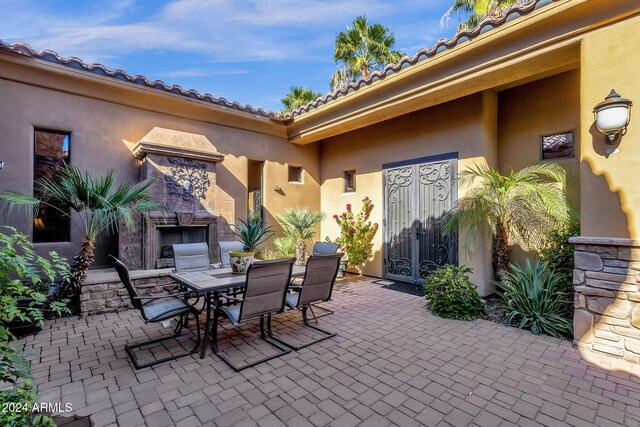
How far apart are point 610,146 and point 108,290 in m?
7.34

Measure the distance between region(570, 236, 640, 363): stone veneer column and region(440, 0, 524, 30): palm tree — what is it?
7.55 metres

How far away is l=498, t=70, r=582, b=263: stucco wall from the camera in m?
5.10

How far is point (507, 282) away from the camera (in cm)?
470

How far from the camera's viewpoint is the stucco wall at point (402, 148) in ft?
18.9

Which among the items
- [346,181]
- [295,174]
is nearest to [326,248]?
[346,181]

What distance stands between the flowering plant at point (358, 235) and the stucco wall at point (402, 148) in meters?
0.17

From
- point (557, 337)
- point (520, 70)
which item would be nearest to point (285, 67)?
point (520, 70)

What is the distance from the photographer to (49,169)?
5.48 meters

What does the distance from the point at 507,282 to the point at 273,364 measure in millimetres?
3763

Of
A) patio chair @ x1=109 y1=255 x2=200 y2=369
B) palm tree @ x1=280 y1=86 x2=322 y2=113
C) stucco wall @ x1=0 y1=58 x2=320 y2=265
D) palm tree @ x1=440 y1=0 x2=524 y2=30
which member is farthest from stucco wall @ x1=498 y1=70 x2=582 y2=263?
palm tree @ x1=280 y1=86 x2=322 y2=113

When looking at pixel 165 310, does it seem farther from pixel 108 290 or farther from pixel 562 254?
pixel 562 254

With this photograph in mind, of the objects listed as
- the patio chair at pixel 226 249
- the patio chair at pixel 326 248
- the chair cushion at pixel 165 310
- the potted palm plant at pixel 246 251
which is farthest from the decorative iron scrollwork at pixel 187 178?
the chair cushion at pixel 165 310

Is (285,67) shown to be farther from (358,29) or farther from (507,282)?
(507,282)

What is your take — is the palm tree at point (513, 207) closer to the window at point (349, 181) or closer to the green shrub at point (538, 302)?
the green shrub at point (538, 302)
